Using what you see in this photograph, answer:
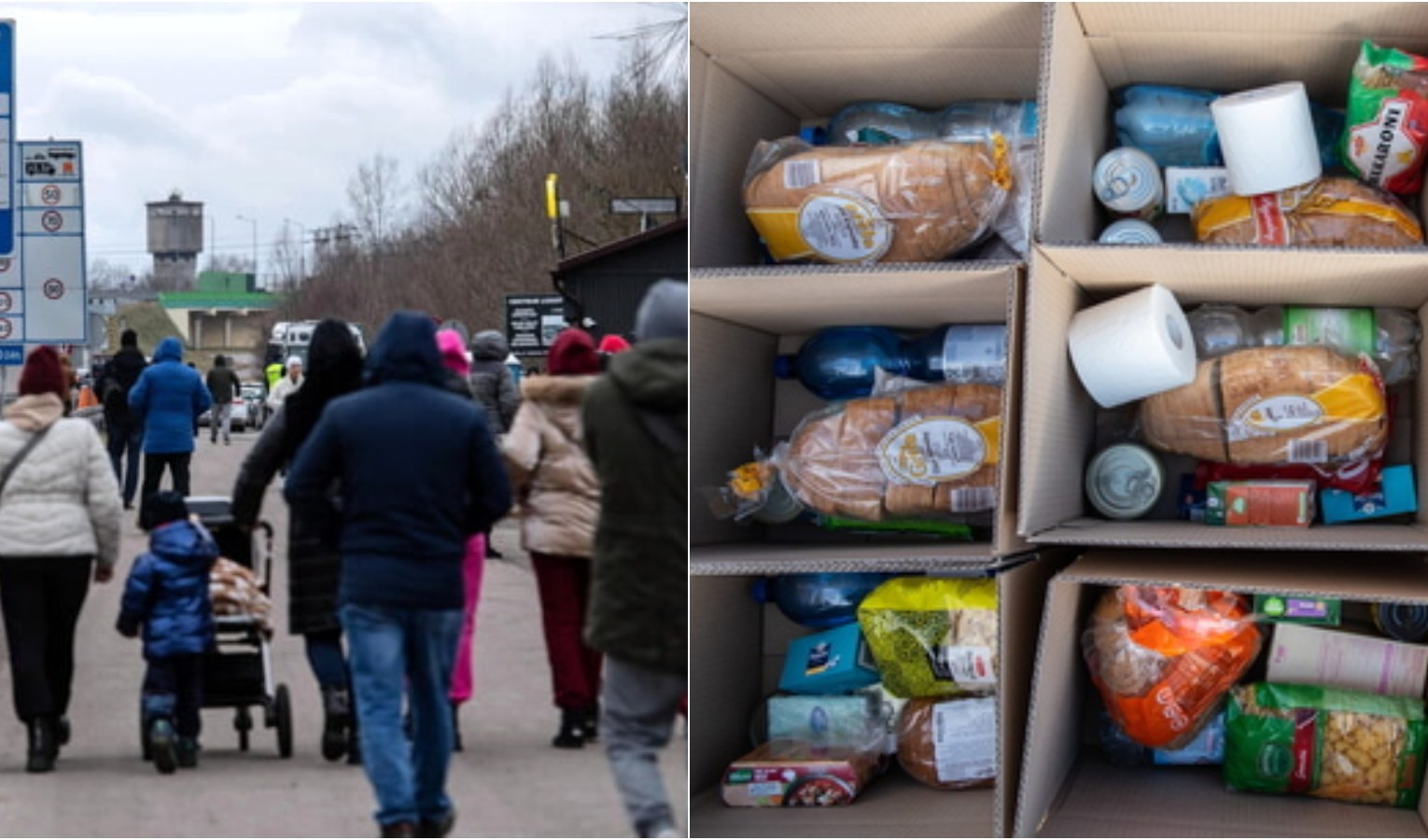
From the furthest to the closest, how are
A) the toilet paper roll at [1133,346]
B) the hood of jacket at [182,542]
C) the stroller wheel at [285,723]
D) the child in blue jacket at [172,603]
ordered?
the hood of jacket at [182,542]
the child in blue jacket at [172,603]
the toilet paper roll at [1133,346]
the stroller wheel at [285,723]

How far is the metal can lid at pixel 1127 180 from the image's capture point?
2367mm

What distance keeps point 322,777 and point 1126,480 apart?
1064mm

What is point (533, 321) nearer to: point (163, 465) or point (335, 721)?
point (335, 721)

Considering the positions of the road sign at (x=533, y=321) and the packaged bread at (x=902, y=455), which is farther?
the packaged bread at (x=902, y=455)

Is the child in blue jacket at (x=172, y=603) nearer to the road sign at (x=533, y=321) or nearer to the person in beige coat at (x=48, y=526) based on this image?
the person in beige coat at (x=48, y=526)

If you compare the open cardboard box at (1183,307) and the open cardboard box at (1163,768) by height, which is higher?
the open cardboard box at (1183,307)

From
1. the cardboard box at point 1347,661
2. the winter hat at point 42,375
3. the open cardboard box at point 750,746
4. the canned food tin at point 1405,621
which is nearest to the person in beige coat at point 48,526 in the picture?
the winter hat at point 42,375

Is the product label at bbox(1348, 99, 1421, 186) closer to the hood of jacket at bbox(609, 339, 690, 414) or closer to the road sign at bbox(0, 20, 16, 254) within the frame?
the hood of jacket at bbox(609, 339, 690, 414)

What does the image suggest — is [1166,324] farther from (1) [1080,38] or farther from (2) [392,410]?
(2) [392,410]

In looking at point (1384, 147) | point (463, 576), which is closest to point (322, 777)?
point (463, 576)

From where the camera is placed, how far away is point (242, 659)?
2.38 m

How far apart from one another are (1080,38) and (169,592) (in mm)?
1492

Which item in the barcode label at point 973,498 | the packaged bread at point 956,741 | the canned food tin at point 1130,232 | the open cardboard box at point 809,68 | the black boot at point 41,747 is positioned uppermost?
the open cardboard box at point 809,68

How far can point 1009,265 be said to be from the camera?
2053 mm
